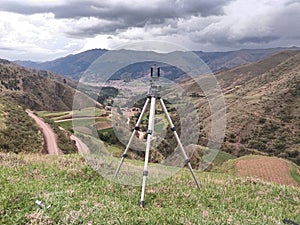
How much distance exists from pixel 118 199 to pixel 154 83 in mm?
3308

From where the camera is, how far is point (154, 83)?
9328 millimetres

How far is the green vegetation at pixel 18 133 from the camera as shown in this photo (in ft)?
144

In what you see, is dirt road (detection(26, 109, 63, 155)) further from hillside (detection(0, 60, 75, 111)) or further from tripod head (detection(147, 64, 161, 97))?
hillside (detection(0, 60, 75, 111))

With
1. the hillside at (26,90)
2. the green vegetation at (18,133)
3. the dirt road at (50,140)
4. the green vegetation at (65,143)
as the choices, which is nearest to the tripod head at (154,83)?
the green vegetation at (18,133)

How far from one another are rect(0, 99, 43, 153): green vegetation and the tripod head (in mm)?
34059

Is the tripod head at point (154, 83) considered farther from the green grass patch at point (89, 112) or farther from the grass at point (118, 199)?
the grass at point (118, 199)

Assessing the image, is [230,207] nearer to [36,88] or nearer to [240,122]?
[240,122]

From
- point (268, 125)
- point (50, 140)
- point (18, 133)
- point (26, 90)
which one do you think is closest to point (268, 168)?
point (18, 133)

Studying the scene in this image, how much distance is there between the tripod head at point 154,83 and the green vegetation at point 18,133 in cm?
3406

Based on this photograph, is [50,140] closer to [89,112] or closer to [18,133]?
[18,133]

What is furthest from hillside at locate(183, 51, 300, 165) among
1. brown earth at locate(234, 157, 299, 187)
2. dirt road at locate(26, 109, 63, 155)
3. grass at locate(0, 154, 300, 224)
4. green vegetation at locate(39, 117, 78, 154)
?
grass at locate(0, 154, 300, 224)

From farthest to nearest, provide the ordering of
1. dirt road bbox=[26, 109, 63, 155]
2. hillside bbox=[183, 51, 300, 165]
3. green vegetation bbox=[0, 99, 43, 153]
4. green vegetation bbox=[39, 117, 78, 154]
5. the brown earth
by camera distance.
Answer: hillside bbox=[183, 51, 300, 165], green vegetation bbox=[39, 117, 78, 154], dirt road bbox=[26, 109, 63, 155], green vegetation bbox=[0, 99, 43, 153], the brown earth

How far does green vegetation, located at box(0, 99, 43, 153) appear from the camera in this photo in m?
43.9

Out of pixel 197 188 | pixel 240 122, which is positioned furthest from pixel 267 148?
pixel 197 188
